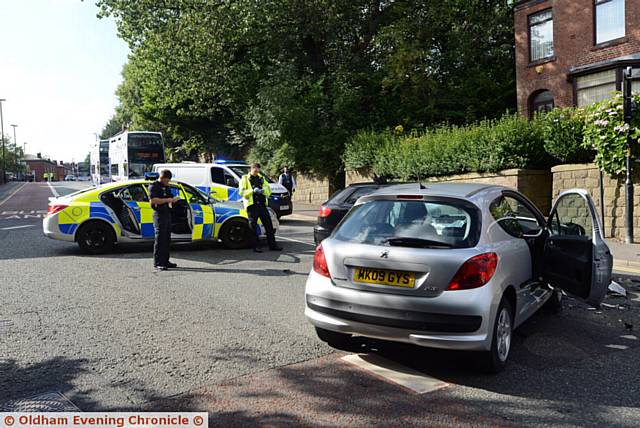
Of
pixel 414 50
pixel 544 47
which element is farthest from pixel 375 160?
pixel 544 47

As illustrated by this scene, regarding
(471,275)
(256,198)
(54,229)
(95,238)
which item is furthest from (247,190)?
(471,275)

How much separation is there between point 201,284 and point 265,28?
17.6 m

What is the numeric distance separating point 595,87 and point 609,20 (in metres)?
2.44

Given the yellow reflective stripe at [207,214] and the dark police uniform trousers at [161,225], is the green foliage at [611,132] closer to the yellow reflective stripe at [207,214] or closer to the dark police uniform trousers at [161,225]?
the yellow reflective stripe at [207,214]

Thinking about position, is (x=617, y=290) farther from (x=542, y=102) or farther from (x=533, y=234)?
(x=542, y=102)

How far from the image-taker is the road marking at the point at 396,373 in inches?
157

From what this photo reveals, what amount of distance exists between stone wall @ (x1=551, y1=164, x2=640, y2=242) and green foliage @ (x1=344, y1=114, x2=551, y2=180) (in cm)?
152

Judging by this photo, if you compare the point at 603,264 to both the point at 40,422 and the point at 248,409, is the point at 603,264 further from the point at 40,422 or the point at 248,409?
the point at 40,422

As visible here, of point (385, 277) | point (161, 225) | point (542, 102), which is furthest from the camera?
point (542, 102)

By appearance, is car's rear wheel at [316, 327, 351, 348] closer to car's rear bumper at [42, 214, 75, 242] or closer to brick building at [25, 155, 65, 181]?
car's rear bumper at [42, 214, 75, 242]

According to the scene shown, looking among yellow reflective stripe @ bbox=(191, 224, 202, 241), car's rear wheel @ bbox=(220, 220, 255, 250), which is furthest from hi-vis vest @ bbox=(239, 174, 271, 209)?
yellow reflective stripe @ bbox=(191, 224, 202, 241)

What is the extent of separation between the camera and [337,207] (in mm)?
9820

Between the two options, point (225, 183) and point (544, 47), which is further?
point (544, 47)

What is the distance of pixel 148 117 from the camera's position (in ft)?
132
